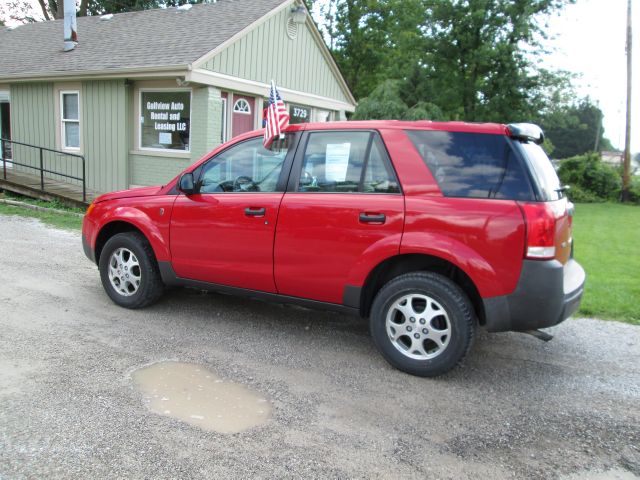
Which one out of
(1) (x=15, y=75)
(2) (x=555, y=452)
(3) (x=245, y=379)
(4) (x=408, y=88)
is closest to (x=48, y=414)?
(3) (x=245, y=379)

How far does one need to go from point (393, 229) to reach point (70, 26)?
571 inches

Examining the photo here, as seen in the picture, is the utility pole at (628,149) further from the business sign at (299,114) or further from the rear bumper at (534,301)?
the rear bumper at (534,301)

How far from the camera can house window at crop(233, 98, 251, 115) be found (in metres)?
12.9

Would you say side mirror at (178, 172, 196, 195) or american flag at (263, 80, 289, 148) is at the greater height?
american flag at (263, 80, 289, 148)

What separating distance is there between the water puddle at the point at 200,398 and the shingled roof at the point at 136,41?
28.7ft

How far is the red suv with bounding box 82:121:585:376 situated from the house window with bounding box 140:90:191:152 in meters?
7.87

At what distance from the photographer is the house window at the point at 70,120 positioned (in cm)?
1352

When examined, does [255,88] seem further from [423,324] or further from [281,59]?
[423,324]

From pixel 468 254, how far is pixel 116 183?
1141 cm

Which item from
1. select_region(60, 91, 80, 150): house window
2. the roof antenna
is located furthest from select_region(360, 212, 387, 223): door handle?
the roof antenna

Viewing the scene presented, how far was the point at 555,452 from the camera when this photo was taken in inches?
115

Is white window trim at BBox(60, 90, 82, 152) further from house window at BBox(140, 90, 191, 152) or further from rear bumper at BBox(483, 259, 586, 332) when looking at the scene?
rear bumper at BBox(483, 259, 586, 332)

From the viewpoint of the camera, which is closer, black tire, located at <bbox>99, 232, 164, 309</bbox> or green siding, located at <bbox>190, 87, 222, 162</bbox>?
black tire, located at <bbox>99, 232, 164, 309</bbox>

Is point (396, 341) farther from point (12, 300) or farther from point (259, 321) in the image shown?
point (12, 300)
